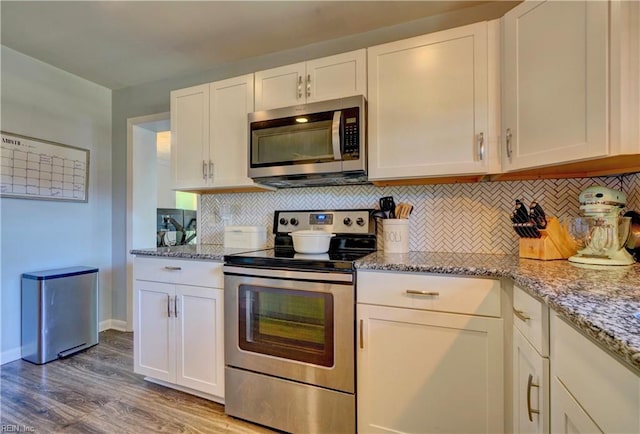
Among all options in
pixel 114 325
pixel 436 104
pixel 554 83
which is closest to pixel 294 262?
pixel 436 104

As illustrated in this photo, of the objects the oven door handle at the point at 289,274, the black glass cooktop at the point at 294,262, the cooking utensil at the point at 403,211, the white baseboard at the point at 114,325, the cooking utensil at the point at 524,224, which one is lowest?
the white baseboard at the point at 114,325

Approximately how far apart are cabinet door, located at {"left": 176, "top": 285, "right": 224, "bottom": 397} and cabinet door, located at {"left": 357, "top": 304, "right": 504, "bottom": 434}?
0.84 metres

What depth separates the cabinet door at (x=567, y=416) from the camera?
0.72 metres

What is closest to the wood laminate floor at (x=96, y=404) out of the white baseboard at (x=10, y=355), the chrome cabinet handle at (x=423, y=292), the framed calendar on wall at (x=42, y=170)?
the white baseboard at (x=10, y=355)

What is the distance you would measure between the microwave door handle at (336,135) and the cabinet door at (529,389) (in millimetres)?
1176

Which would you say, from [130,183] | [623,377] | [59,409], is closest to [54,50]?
[130,183]

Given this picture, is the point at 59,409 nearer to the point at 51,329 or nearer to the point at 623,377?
the point at 51,329

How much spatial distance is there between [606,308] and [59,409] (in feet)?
8.67

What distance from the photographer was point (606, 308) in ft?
2.45

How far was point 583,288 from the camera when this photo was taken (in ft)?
3.11

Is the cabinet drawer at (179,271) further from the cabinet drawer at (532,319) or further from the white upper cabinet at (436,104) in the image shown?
the cabinet drawer at (532,319)

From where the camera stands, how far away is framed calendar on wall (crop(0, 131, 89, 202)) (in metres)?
2.46

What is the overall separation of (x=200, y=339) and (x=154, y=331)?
0.40m

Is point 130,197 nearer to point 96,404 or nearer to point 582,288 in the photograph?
point 96,404
